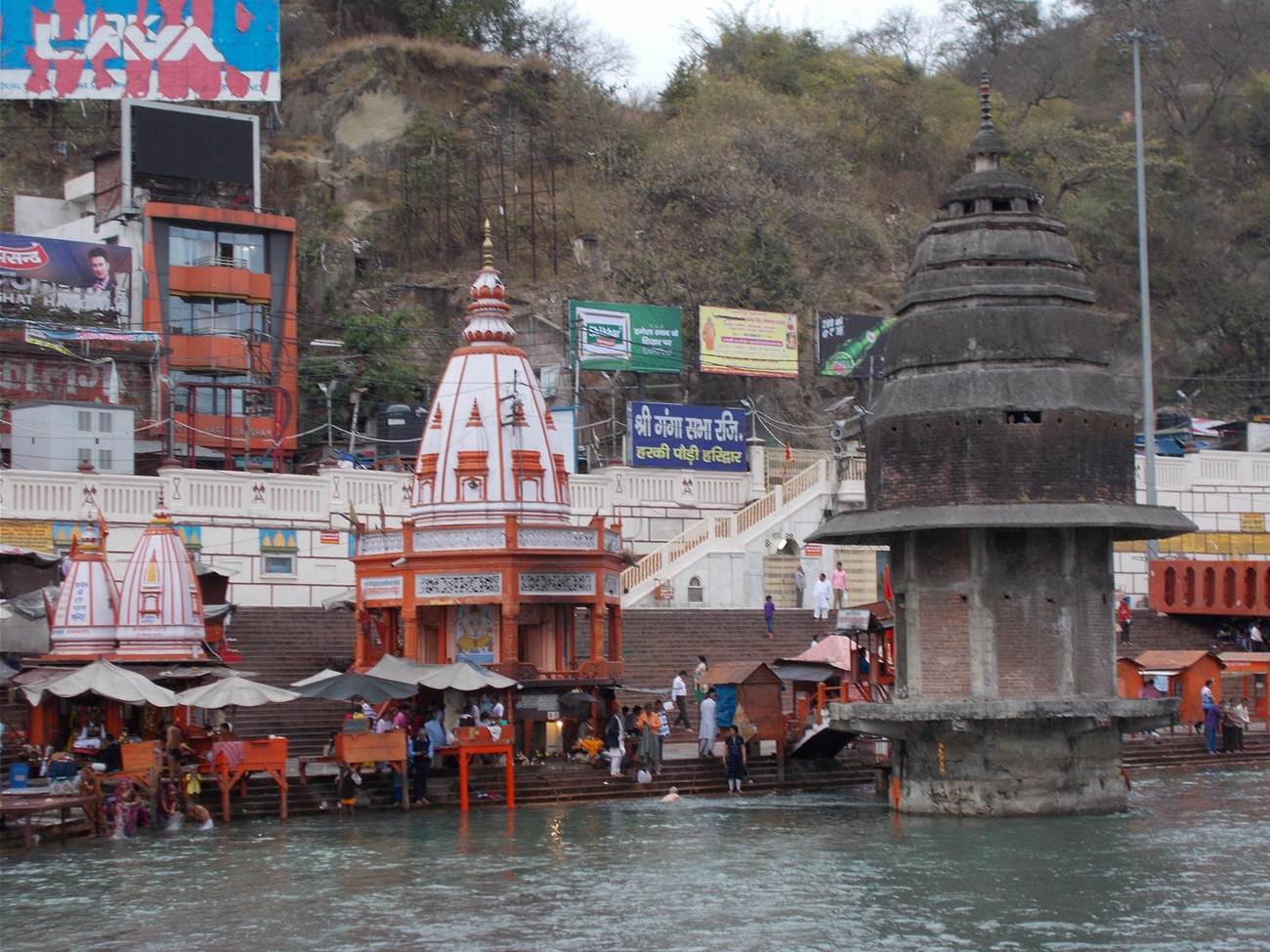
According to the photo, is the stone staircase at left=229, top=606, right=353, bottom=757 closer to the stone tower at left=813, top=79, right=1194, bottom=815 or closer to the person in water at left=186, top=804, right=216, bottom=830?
the person in water at left=186, top=804, right=216, bottom=830

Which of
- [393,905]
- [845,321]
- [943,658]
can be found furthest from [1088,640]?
[845,321]

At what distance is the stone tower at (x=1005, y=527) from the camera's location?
27.6m

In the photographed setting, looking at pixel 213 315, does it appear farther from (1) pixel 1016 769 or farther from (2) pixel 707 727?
(1) pixel 1016 769

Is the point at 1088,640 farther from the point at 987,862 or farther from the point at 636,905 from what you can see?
the point at 636,905

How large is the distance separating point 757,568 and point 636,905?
28352mm

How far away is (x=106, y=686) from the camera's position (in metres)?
29.0

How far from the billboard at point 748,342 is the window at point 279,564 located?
17867 millimetres

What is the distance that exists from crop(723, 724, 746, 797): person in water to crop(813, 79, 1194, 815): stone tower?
4.34m

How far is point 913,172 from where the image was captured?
83688 mm

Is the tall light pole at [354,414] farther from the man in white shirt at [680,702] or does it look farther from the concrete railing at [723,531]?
the man in white shirt at [680,702]

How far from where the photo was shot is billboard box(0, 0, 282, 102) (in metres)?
58.1

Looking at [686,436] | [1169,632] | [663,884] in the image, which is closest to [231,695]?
[663,884]

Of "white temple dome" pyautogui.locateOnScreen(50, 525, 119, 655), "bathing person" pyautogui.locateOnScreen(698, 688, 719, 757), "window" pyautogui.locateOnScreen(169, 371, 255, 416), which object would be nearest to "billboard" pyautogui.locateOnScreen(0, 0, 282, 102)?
"window" pyautogui.locateOnScreen(169, 371, 255, 416)

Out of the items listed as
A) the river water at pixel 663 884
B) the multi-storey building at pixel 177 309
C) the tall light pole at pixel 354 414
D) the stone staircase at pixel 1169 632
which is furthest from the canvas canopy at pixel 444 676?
the tall light pole at pixel 354 414
